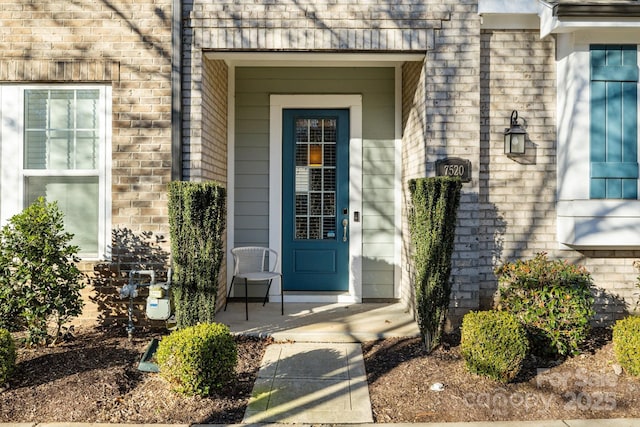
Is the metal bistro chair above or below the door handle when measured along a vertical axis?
below

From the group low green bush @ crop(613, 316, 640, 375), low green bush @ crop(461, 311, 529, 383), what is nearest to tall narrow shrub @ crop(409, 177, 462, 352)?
low green bush @ crop(461, 311, 529, 383)

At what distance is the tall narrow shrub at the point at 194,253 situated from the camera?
4.27 metres

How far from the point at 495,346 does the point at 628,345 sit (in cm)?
106

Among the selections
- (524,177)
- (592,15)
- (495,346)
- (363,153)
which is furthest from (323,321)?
(592,15)

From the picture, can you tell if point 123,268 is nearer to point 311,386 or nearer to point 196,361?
point 196,361

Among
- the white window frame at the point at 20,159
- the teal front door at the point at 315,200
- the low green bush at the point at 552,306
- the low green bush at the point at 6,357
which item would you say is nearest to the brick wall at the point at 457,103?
the low green bush at the point at 552,306

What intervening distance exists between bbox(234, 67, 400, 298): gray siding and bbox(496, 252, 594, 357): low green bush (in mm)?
1904

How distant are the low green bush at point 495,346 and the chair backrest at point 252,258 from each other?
9.07 feet

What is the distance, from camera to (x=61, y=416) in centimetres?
329

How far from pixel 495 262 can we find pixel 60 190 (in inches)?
174

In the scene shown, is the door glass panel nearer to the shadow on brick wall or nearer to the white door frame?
the white door frame

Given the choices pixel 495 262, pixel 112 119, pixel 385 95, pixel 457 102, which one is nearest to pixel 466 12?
pixel 457 102

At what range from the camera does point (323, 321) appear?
520cm

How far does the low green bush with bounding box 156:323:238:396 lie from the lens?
A: 338cm
